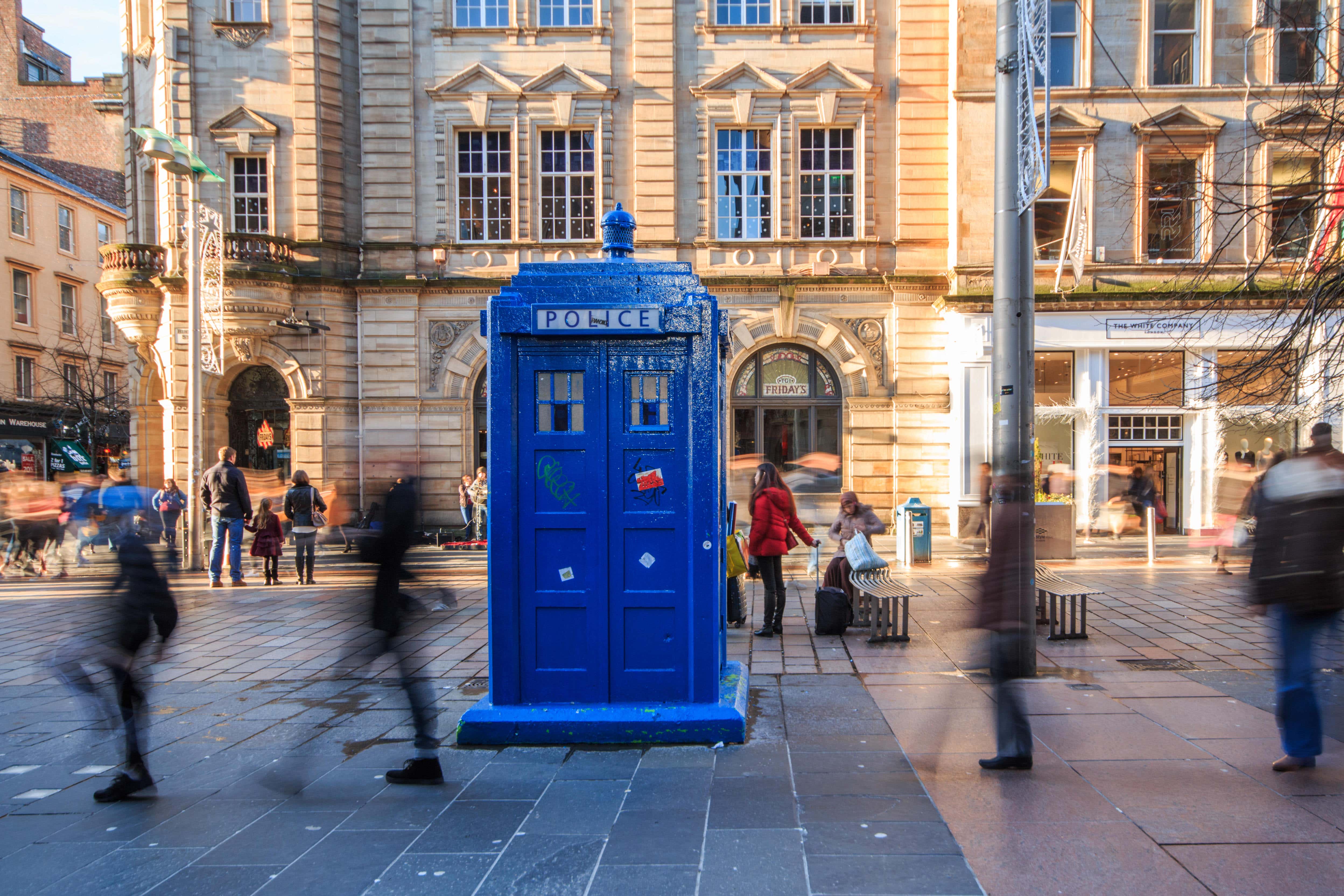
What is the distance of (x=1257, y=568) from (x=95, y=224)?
45167 mm

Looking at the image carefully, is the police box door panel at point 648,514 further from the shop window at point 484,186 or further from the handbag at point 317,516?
the shop window at point 484,186

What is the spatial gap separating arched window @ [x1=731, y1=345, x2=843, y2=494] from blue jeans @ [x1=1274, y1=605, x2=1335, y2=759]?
1361 cm

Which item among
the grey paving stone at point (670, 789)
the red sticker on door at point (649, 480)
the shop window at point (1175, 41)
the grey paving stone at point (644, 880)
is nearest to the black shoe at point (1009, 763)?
the grey paving stone at point (670, 789)

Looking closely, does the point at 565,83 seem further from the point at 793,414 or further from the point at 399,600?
the point at 399,600

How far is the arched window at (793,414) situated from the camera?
1817cm

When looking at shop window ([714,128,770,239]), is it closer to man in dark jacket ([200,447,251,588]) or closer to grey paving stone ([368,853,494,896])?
man in dark jacket ([200,447,251,588])

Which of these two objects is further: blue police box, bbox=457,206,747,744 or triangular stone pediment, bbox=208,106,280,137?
triangular stone pediment, bbox=208,106,280,137

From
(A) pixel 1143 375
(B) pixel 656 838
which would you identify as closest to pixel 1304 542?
(B) pixel 656 838

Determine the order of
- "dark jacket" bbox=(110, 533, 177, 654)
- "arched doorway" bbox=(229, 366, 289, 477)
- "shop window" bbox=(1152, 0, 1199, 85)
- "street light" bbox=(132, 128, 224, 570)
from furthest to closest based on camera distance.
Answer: "arched doorway" bbox=(229, 366, 289, 477), "shop window" bbox=(1152, 0, 1199, 85), "street light" bbox=(132, 128, 224, 570), "dark jacket" bbox=(110, 533, 177, 654)

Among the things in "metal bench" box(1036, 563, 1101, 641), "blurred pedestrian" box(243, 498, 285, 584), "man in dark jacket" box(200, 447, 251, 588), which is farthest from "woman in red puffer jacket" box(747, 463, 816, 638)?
"man in dark jacket" box(200, 447, 251, 588)

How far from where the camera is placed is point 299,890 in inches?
133

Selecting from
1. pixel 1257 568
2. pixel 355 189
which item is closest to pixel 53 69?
pixel 355 189

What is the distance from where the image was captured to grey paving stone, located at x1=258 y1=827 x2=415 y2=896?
3.39 m

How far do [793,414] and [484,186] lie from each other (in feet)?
27.8
